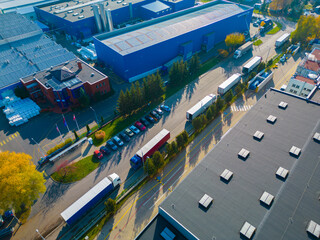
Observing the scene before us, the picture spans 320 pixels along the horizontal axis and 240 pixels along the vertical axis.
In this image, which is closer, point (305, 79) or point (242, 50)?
point (305, 79)

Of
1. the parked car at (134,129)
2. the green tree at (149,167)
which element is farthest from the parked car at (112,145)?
the green tree at (149,167)

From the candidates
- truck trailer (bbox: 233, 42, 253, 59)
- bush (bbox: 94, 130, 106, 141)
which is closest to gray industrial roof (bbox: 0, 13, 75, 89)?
bush (bbox: 94, 130, 106, 141)

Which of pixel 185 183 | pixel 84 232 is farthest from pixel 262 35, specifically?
pixel 84 232

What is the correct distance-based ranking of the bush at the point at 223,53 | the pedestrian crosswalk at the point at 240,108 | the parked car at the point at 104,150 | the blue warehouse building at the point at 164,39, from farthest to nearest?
the bush at the point at 223,53 → the blue warehouse building at the point at 164,39 → the pedestrian crosswalk at the point at 240,108 → the parked car at the point at 104,150

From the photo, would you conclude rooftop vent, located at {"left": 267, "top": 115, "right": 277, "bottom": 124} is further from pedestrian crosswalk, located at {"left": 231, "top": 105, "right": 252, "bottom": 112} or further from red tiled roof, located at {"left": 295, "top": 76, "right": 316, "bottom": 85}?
red tiled roof, located at {"left": 295, "top": 76, "right": 316, "bottom": 85}

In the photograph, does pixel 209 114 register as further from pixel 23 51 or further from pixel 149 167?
pixel 23 51

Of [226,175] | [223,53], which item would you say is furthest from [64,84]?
[223,53]

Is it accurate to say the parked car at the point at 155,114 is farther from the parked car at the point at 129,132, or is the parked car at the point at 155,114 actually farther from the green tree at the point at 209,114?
the green tree at the point at 209,114
